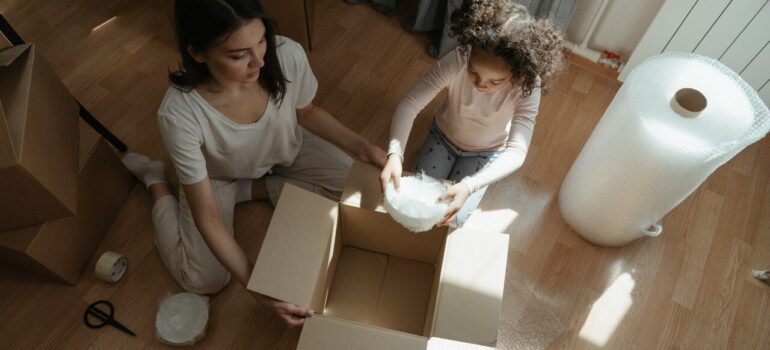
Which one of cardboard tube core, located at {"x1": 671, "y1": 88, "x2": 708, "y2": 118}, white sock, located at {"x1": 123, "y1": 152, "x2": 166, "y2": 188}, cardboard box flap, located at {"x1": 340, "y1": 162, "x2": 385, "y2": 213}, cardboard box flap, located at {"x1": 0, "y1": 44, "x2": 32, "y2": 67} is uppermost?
cardboard box flap, located at {"x1": 0, "y1": 44, "x2": 32, "y2": 67}

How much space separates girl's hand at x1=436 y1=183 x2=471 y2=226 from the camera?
36.7 inches

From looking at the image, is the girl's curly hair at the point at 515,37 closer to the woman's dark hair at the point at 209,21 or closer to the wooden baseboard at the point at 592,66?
the woman's dark hair at the point at 209,21

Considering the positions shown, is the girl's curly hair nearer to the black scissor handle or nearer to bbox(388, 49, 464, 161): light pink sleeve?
bbox(388, 49, 464, 161): light pink sleeve

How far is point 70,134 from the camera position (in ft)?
3.70

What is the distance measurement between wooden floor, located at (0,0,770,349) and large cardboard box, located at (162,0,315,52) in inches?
4.1

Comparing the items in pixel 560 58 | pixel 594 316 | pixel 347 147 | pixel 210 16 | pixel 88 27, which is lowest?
pixel 594 316

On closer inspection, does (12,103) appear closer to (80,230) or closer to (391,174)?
(80,230)

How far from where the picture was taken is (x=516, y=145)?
1096mm

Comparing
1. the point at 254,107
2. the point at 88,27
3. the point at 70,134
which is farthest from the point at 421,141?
the point at 88,27

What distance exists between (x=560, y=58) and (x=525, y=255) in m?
0.65

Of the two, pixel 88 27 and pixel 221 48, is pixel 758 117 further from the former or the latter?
pixel 88 27

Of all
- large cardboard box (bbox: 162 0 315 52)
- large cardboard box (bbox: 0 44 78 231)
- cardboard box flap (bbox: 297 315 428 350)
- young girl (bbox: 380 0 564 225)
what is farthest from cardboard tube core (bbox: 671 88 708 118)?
large cardboard box (bbox: 0 44 78 231)

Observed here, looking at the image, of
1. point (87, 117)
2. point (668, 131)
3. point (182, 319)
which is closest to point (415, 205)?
point (668, 131)

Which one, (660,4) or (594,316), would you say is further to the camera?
(660,4)
